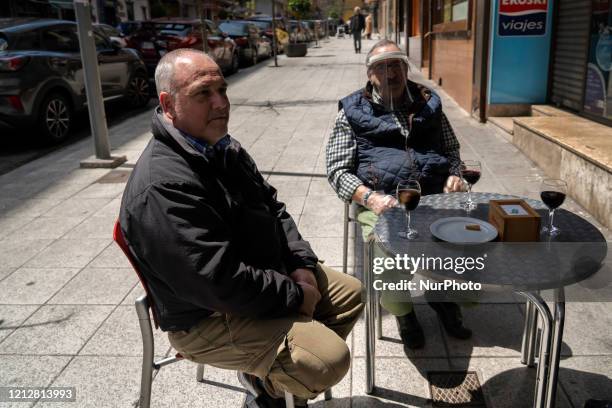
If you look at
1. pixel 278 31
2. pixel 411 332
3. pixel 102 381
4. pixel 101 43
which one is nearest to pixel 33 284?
pixel 102 381

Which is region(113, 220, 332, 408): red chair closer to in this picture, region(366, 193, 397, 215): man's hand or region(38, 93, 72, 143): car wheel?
region(366, 193, 397, 215): man's hand

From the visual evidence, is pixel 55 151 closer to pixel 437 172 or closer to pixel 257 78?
pixel 437 172

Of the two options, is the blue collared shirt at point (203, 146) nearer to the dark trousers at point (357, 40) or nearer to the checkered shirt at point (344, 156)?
the checkered shirt at point (344, 156)

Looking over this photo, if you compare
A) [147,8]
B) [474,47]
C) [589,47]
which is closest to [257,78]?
[474,47]

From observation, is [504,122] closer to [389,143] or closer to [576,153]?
[576,153]

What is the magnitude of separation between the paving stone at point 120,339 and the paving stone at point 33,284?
60 cm

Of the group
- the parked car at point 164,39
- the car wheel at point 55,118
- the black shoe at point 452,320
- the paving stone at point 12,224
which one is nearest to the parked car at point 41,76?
the car wheel at point 55,118

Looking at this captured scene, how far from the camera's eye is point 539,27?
7105mm

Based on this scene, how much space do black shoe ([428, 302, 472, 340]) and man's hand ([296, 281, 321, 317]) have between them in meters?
1.09

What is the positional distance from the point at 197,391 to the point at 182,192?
1193mm

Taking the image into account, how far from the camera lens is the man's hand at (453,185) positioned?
2943mm

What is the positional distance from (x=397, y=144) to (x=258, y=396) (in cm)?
155

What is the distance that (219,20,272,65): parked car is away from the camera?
18.8 meters

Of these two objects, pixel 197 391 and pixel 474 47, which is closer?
pixel 197 391
